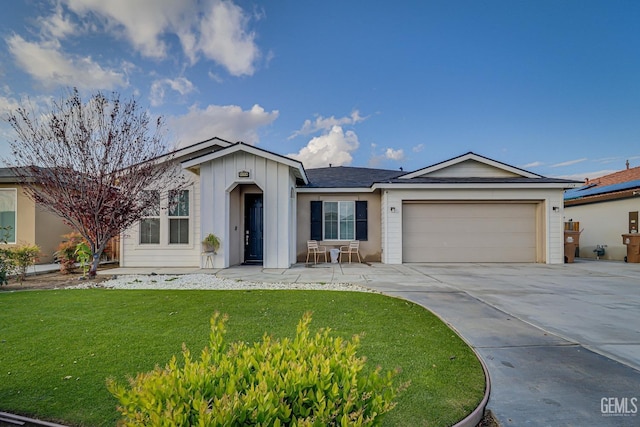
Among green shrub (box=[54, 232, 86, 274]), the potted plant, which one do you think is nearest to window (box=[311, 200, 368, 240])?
the potted plant

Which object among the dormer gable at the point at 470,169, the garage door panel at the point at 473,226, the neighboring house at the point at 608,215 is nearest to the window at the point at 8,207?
the dormer gable at the point at 470,169

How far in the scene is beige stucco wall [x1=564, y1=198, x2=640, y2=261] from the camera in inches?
515

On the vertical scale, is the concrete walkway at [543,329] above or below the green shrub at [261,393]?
below

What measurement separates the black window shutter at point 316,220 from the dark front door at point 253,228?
6.74 feet

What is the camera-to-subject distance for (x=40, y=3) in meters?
8.79

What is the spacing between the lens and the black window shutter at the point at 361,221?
12367mm

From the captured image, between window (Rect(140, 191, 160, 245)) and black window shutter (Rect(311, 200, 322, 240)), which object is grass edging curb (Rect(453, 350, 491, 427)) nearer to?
black window shutter (Rect(311, 200, 322, 240))

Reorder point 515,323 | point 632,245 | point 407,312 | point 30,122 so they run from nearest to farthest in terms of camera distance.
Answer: point 515,323 → point 407,312 → point 30,122 → point 632,245

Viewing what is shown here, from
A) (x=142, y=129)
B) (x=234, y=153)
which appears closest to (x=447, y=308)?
(x=234, y=153)

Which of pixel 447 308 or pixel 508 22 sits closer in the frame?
pixel 447 308

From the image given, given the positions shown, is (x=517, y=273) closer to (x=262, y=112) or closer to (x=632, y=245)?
(x=632, y=245)

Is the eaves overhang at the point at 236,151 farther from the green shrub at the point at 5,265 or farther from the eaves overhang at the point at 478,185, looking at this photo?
the green shrub at the point at 5,265

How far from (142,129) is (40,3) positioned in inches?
177

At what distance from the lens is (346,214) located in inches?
492
